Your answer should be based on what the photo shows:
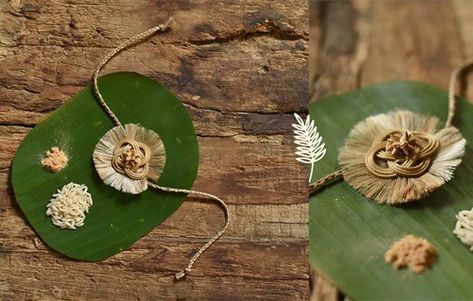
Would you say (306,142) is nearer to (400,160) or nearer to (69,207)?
(400,160)

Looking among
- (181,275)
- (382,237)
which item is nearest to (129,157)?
(181,275)

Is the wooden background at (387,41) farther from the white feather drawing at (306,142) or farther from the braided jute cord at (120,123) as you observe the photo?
the braided jute cord at (120,123)

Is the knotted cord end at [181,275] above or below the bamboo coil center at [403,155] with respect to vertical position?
below

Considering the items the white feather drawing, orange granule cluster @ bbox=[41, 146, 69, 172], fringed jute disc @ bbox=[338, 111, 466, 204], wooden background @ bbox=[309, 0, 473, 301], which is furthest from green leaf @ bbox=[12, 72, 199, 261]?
wooden background @ bbox=[309, 0, 473, 301]

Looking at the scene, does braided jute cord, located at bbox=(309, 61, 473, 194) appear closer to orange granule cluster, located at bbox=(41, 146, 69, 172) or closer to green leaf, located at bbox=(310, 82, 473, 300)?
green leaf, located at bbox=(310, 82, 473, 300)

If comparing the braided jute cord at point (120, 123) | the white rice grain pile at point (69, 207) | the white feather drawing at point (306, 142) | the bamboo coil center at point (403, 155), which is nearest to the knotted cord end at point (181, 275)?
the braided jute cord at point (120, 123)

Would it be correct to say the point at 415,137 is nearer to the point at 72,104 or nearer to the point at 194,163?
the point at 194,163
